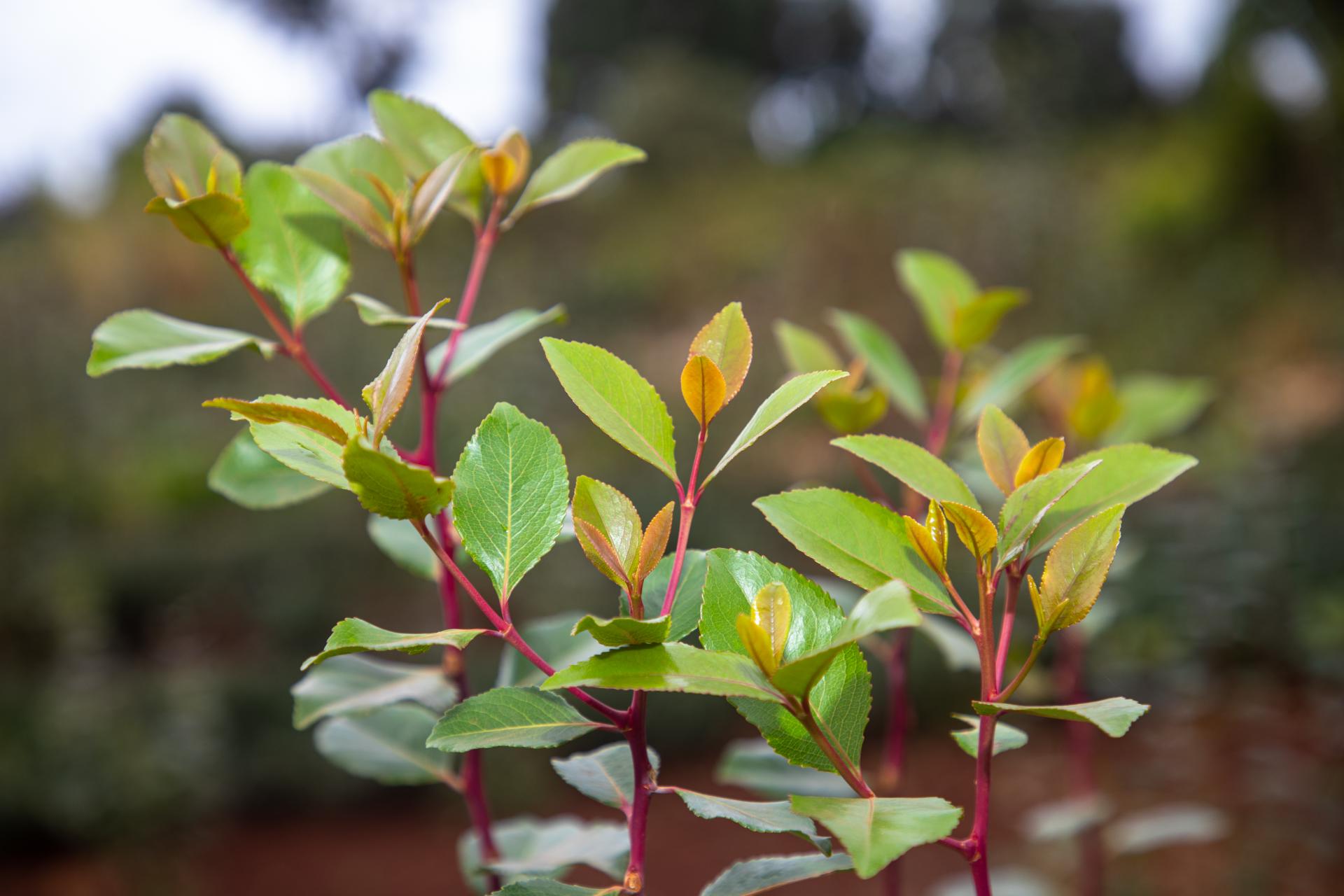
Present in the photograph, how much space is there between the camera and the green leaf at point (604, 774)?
44 centimetres

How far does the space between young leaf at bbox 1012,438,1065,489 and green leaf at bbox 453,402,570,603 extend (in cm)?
18

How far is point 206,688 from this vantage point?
9.89 ft

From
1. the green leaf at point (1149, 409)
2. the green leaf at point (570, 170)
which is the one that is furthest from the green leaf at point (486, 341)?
the green leaf at point (1149, 409)

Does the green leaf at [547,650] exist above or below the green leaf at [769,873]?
above

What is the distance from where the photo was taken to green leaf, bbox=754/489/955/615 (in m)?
0.34

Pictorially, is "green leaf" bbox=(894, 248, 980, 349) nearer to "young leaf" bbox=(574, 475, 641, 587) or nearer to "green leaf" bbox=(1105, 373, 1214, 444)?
"green leaf" bbox=(1105, 373, 1214, 444)

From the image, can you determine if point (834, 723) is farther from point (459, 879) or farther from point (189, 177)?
point (459, 879)

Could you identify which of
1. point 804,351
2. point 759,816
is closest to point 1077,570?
point 759,816

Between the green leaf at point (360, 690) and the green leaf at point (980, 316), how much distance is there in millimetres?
417

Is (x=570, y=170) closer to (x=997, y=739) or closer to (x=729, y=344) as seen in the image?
(x=729, y=344)

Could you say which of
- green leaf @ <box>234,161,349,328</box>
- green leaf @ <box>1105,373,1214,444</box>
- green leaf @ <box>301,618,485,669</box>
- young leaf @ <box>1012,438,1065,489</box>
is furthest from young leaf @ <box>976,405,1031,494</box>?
green leaf @ <box>1105,373,1214,444</box>

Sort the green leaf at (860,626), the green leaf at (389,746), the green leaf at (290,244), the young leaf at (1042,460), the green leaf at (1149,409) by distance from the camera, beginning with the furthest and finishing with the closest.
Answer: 1. the green leaf at (1149,409)
2. the green leaf at (389,746)
3. the green leaf at (290,244)
4. the young leaf at (1042,460)
5. the green leaf at (860,626)

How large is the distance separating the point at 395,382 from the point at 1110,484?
0.26 meters

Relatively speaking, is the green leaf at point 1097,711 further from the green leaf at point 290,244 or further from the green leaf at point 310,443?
the green leaf at point 290,244
